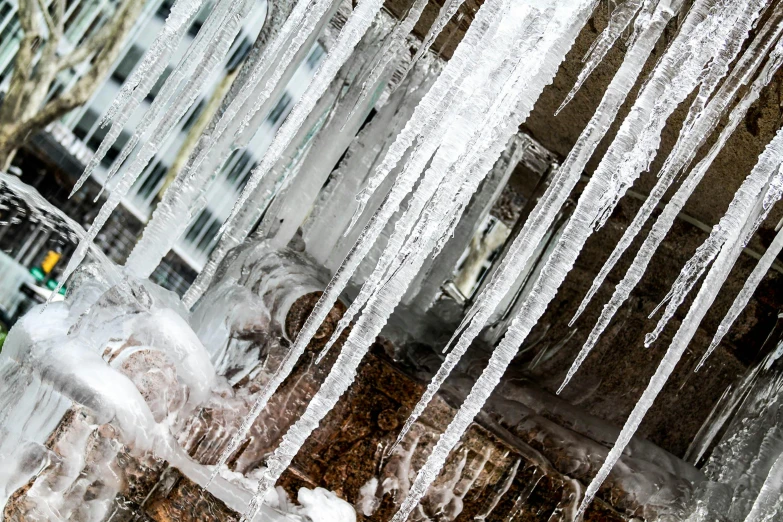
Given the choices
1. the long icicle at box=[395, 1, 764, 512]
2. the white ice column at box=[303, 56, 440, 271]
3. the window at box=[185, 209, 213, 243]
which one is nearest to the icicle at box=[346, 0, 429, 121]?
the white ice column at box=[303, 56, 440, 271]

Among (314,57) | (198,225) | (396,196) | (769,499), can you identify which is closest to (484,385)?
(396,196)

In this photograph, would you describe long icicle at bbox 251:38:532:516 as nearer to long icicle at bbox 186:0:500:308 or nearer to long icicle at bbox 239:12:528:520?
long icicle at bbox 239:12:528:520

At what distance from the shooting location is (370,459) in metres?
3.10

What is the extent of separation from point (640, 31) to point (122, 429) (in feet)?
8.13

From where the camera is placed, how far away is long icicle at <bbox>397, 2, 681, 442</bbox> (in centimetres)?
250

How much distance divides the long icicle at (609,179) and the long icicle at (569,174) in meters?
0.08

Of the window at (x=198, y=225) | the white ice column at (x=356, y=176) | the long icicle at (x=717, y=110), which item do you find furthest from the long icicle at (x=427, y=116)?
the window at (x=198, y=225)

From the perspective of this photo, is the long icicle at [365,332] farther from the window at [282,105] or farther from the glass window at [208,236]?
the glass window at [208,236]

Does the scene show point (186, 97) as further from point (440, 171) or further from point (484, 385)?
point (484, 385)

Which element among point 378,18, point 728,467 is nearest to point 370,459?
point 728,467

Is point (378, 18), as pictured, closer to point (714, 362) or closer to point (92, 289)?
point (92, 289)

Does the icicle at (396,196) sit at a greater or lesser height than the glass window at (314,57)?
lesser

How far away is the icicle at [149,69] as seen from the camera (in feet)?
10.5

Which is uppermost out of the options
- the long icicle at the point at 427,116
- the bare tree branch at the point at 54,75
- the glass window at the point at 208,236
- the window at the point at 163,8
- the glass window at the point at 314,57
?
the glass window at the point at 314,57
